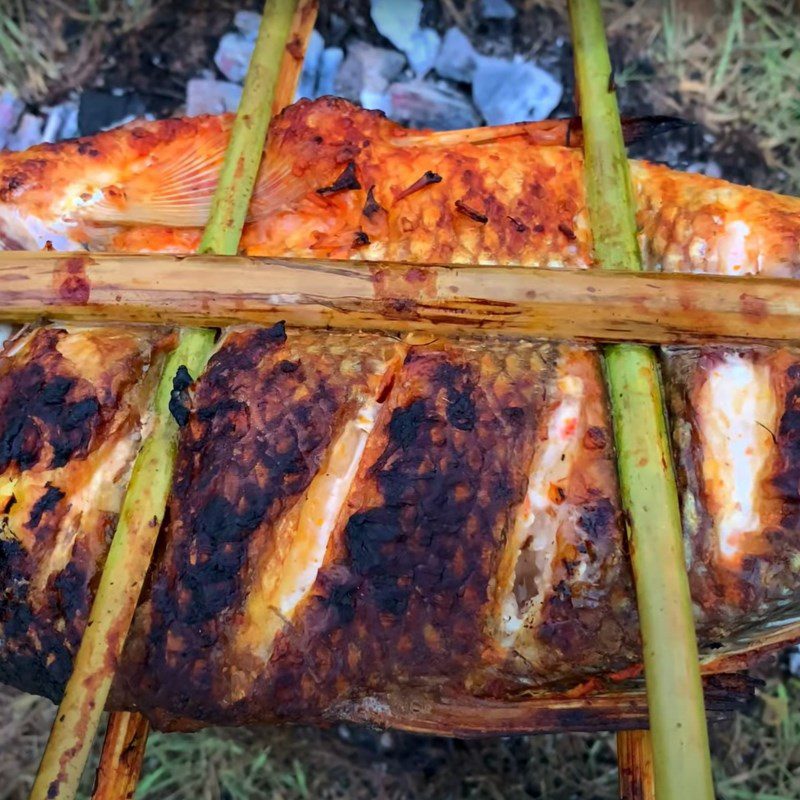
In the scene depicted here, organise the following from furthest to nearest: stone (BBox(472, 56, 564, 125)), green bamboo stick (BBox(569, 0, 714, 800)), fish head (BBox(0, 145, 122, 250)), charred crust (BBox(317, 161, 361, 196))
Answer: stone (BBox(472, 56, 564, 125)) < fish head (BBox(0, 145, 122, 250)) < charred crust (BBox(317, 161, 361, 196)) < green bamboo stick (BBox(569, 0, 714, 800))

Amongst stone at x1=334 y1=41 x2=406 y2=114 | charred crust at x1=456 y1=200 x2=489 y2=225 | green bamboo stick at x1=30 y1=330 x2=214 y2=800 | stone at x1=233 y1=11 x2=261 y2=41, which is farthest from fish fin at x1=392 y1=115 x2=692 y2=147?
stone at x1=233 y1=11 x2=261 y2=41

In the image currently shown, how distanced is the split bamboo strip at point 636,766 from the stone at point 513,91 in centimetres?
257

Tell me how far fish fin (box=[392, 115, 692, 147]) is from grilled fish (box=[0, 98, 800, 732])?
1.07 ft

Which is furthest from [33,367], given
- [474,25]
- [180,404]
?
[474,25]

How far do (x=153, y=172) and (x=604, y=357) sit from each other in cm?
135

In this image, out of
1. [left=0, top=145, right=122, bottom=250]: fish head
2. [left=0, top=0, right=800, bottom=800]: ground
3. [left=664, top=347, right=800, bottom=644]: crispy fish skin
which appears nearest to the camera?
[left=664, top=347, right=800, bottom=644]: crispy fish skin

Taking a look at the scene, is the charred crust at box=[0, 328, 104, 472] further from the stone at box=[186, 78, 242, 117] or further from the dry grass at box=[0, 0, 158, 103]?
the dry grass at box=[0, 0, 158, 103]

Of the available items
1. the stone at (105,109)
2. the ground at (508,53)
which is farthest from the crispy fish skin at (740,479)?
the stone at (105,109)

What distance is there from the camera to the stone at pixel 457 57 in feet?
11.5

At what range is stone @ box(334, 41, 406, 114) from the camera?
3.47m

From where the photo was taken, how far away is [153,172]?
2156 millimetres

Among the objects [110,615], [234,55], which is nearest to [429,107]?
[234,55]

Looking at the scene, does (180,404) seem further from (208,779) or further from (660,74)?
(660,74)

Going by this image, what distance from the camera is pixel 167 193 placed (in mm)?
2119
